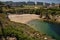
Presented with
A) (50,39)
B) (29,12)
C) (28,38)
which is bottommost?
(29,12)

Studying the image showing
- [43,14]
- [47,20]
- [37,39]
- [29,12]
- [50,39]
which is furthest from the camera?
[29,12]

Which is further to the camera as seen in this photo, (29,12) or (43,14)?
(29,12)

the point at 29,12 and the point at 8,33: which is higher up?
the point at 8,33

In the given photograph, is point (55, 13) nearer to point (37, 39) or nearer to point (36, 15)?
point (36, 15)

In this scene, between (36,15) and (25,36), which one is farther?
(36,15)

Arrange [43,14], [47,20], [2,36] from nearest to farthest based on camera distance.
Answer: [2,36]
[47,20]
[43,14]

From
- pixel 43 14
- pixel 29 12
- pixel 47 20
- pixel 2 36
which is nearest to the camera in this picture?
pixel 2 36

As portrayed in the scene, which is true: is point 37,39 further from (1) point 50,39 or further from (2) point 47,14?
(2) point 47,14

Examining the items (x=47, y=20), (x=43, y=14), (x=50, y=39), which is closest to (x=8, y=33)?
(x=50, y=39)

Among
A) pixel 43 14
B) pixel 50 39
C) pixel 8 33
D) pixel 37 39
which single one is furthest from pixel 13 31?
pixel 43 14
